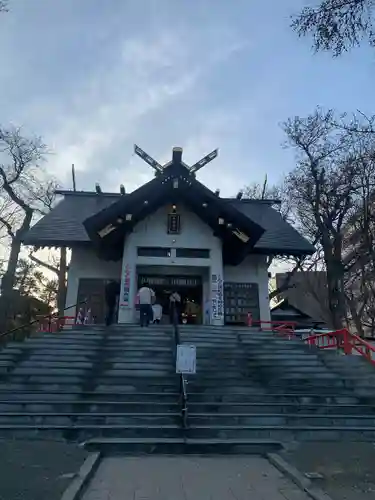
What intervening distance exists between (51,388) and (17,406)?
0.87 metres

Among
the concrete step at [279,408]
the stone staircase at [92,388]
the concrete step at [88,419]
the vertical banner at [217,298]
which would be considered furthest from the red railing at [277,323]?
the concrete step at [88,419]

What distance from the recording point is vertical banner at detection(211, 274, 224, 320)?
1700cm

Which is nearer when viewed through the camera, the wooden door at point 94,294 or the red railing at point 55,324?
the red railing at point 55,324

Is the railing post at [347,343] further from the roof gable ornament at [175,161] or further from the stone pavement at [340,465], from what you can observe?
the roof gable ornament at [175,161]

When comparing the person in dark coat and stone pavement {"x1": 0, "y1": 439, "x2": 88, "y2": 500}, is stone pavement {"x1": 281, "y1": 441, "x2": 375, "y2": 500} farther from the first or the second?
the person in dark coat

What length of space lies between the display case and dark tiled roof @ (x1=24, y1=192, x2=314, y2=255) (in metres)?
1.86

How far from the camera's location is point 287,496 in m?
5.06

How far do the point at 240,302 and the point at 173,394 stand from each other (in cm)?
1012

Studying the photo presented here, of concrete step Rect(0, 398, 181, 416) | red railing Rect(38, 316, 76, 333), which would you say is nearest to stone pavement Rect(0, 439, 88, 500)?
concrete step Rect(0, 398, 181, 416)

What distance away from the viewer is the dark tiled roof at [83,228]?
1897 cm

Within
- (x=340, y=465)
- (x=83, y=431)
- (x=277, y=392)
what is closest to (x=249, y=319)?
(x=277, y=392)

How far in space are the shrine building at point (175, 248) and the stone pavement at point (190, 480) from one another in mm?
10185

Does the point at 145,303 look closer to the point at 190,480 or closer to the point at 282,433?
the point at 282,433

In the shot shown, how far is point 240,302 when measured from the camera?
1911 centimetres
